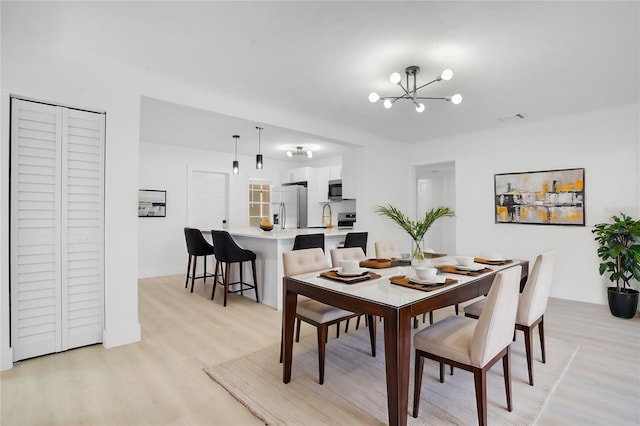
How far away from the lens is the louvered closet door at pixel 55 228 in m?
2.48

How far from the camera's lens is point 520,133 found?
4660 millimetres

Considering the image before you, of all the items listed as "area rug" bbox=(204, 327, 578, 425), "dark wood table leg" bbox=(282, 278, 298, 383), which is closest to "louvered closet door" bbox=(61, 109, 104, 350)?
"area rug" bbox=(204, 327, 578, 425)

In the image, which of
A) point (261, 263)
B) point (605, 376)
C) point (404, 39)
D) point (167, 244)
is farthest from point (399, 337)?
point (167, 244)

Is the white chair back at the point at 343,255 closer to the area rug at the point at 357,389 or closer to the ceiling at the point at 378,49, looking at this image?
the area rug at the point at 357,389

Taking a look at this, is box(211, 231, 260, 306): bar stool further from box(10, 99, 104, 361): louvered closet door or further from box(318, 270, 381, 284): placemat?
box(318, 270, 381, 284): placemat

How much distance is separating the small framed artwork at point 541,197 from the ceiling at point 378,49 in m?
0.91

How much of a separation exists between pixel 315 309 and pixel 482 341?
1117 mm

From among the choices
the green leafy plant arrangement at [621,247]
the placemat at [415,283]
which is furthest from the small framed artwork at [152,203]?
the green leafy plant arrangement at [621,247]

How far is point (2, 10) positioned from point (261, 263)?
10.3 feet

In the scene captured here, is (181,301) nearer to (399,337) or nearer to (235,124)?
(235,124)

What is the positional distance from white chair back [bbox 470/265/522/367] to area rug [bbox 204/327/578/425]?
0.44m

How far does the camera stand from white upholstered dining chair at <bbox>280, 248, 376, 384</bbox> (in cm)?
219

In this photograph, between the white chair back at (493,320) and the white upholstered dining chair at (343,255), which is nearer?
the white chair back at (493,320)

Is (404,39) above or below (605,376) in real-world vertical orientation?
above
